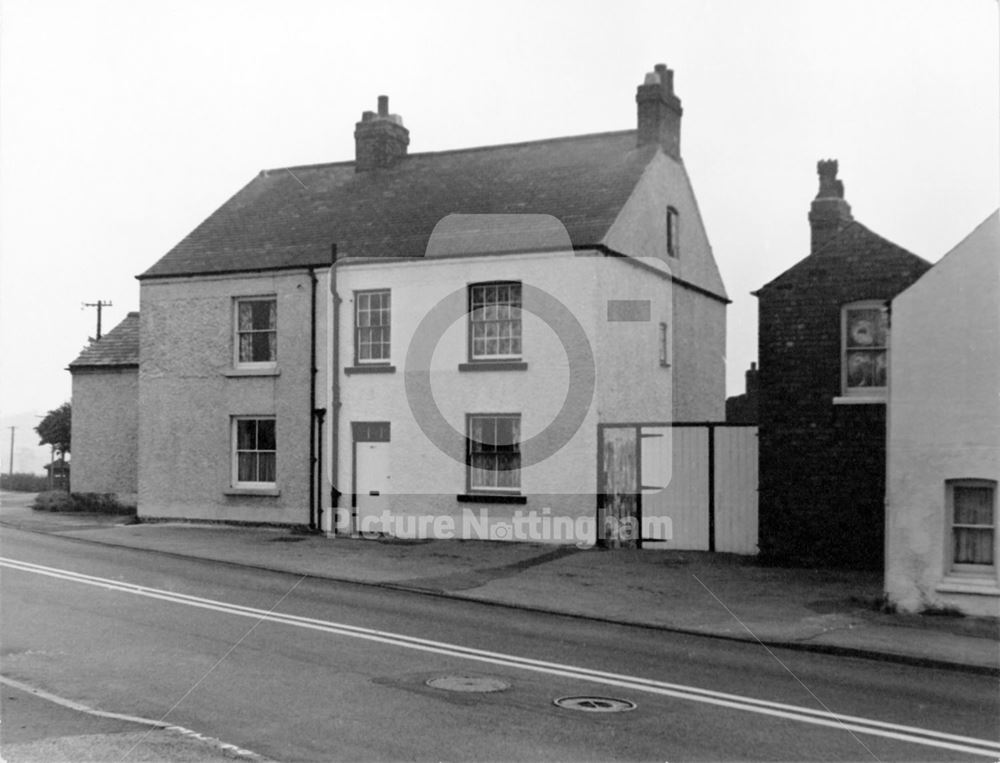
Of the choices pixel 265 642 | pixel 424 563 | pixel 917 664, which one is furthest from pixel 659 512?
pixel 265 642

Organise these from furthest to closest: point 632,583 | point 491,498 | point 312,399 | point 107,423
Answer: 1. point 107,423
2. point 312,399
3. point 491,498
4. point 632,583

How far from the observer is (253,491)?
24.8m

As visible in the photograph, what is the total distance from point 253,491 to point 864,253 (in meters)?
14.3

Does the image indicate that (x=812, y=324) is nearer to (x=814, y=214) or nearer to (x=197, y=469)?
(x=814, y=214)

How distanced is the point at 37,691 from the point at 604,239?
15.0 m

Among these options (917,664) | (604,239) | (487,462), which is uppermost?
(604,239)

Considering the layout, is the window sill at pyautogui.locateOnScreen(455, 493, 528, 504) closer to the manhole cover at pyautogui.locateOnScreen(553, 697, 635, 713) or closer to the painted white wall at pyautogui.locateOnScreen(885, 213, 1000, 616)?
the painted white wall at pyautogui.locateOnScreen(885, 213, 1000, 616)

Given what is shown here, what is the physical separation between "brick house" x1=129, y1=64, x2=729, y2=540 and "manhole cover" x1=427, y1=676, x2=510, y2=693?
11.7m

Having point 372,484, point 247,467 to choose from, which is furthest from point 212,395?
point 372,484

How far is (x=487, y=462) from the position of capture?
22797mm

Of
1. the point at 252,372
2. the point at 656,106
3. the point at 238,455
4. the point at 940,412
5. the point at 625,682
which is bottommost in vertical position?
the point at 625,682

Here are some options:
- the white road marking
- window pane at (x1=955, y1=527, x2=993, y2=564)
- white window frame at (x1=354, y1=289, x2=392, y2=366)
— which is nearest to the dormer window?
white window frame at (x1=354, y1=289, x2=392, y2=366)

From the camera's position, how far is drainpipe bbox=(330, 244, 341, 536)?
24.0 m

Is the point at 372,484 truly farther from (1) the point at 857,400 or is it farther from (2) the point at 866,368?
(2) the point at 866,368
